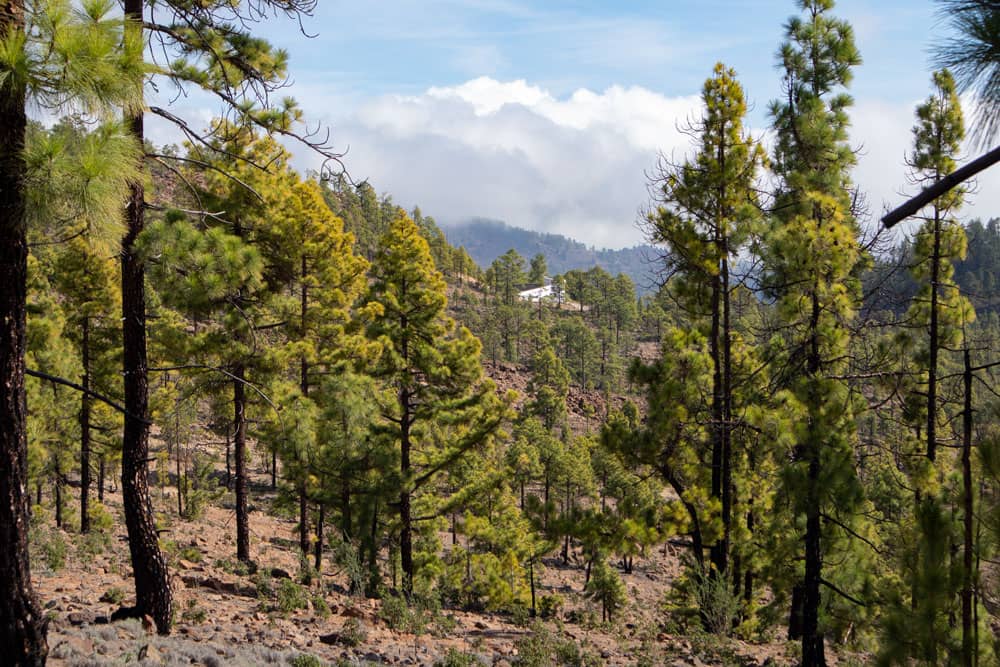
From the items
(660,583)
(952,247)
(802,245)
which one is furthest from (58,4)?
(660,583)

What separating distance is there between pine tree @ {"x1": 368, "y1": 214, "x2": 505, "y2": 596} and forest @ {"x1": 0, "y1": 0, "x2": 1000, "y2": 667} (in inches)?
2.7

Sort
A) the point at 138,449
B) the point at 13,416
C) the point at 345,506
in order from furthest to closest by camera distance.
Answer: the point at 345,506 < the point at 138,449 < the point at 13,416

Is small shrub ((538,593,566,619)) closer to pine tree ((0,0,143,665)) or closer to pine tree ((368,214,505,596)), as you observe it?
pine tree ((368,214,505,596))

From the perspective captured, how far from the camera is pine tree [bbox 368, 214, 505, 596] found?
14320 millimetres

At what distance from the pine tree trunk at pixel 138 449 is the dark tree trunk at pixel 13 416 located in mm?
1764

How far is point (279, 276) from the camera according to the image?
1524cm

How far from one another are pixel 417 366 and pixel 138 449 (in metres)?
8.05

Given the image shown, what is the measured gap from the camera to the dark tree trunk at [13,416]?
419cm

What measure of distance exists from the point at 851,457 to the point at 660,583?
3235 cm

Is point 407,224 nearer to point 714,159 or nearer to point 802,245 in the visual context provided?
point 714,159

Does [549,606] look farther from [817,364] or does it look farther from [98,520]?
[817,364]

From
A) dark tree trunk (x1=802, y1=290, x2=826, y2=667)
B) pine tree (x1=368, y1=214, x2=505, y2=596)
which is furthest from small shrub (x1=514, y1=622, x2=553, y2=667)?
pine tree (x1=368, y1=214, x2=505, y2=596)

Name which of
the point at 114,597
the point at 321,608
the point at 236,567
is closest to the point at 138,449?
the point at 114,597

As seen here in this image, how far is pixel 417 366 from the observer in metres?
14.4
